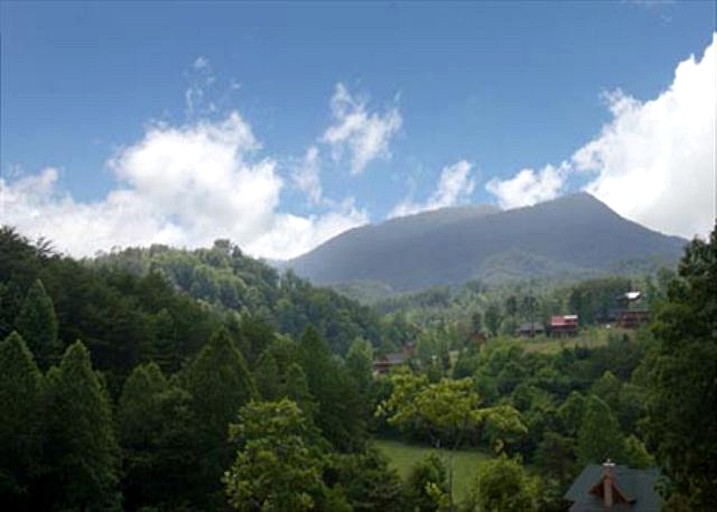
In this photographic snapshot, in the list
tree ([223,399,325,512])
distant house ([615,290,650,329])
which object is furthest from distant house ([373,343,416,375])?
tree ([223,399,325,512])

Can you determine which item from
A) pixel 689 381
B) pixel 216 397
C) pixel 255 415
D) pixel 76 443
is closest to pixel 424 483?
pixel 216 397

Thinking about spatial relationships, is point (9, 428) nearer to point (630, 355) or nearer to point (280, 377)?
point (280, 377)

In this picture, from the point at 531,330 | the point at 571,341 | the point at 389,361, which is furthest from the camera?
the point at 531,330

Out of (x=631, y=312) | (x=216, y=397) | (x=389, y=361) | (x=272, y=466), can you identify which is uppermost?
(x=631, y=312)

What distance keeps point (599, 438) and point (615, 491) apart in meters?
10.2

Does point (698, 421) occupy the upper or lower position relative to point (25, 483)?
upper

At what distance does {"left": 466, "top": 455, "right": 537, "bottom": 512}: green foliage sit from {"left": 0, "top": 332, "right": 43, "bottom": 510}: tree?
15.3 m

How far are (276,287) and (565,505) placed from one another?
148m

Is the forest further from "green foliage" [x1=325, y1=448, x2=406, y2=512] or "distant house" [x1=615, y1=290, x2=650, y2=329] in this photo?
"distant house" [x1=615, y1=290, x2=650, y2=329]

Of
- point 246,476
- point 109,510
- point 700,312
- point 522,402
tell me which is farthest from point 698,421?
point 522,402

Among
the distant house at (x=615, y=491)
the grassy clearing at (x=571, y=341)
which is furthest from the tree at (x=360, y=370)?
the distant house at (x=615, y=491)

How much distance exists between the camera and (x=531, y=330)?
127 meters

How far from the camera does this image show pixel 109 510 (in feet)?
98.2

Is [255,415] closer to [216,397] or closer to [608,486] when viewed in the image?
[216,397]
